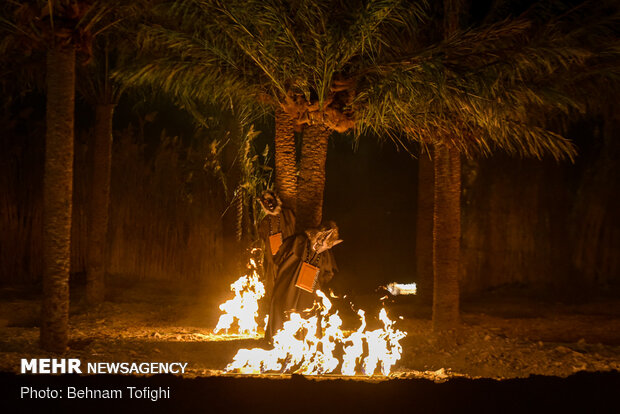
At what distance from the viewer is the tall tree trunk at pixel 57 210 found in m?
7.20

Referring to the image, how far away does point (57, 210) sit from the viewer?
23.6ft

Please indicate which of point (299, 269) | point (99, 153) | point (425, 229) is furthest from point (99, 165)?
point (425, 229)

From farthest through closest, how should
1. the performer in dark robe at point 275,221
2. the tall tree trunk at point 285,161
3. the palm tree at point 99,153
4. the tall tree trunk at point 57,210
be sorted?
the palm tree at point 99,153, the tall tree trunk at point 285,161, the performer in dark robe at point 275,221, the tall tree trunk at point 57,210

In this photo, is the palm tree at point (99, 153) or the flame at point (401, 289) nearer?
the palm tree at point (99, 153)

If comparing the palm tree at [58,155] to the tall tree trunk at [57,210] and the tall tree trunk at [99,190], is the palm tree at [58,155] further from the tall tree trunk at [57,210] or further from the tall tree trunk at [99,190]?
the tall tree trunk at [99,190]

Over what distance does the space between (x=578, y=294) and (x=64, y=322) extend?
373 inches

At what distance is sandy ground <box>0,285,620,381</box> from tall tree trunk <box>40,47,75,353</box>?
32 centimetres

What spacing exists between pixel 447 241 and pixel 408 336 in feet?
4.54

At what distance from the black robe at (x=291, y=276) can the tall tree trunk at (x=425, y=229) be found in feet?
14.2

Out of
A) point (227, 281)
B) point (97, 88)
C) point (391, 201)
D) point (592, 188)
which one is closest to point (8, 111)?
point (97, 88)

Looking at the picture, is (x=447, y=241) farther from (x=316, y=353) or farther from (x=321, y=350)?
(x=316, y=353)

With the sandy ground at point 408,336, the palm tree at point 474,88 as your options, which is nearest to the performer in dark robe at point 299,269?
the sandy ground at point 408,336

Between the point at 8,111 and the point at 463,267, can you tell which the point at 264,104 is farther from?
the point at 8,111

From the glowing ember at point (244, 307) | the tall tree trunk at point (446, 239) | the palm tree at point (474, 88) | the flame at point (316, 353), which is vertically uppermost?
the palm tree at point (474, 88)
